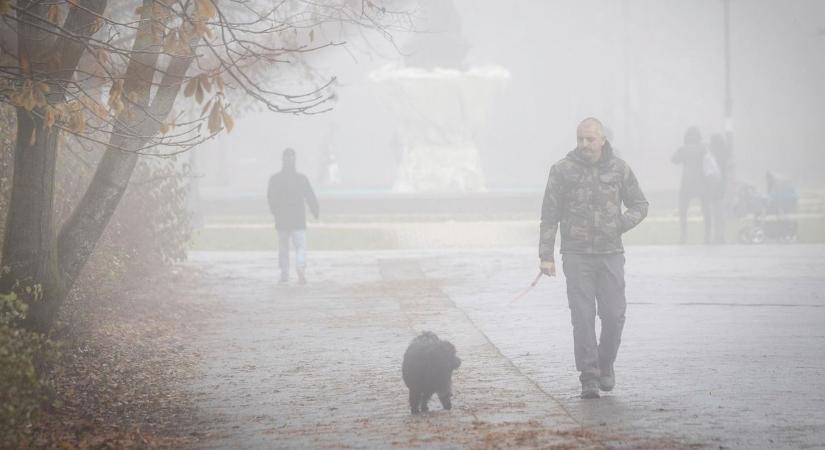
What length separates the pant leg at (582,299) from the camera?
7.98m

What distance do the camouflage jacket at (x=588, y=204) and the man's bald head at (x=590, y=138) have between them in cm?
6

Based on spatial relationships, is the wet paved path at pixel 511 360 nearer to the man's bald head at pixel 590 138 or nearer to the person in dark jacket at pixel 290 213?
the person in dark jacket at pixel 290 213

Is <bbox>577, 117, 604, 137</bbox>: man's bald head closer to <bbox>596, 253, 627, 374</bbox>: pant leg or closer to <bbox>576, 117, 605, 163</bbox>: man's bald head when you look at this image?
<bbox>576, 117, 605, 163</bbox>: man's bald head

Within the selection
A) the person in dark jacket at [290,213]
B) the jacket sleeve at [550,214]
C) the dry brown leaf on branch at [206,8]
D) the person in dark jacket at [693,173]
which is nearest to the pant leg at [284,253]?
the person in dark jacket at [290,213]

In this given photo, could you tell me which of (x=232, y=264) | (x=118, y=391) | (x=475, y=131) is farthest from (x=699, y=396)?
(x=475, y=131)

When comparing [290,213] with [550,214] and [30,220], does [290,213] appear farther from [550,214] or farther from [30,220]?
[550,214]

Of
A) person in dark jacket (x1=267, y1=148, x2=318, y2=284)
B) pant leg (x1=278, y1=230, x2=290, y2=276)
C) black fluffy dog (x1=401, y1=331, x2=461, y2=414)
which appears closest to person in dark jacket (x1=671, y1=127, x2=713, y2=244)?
person in dark jacket (x1=267, y1=148, x2=318, y2=284)

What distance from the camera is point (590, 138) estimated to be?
26.3 feet

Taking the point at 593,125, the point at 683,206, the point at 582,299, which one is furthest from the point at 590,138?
the point at 683,206

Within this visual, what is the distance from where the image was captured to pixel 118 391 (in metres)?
8.55

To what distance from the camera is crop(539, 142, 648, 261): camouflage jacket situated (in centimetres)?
806

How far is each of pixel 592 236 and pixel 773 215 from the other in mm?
15116

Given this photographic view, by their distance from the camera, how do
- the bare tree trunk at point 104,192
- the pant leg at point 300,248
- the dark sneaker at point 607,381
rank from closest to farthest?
1. the dark sneaker at point 607,381
2. the bare tree trunk at point 104,192
3. the pant leg at point 300,248

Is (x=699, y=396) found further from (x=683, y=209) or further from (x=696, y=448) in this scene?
(x=683, y=209)
